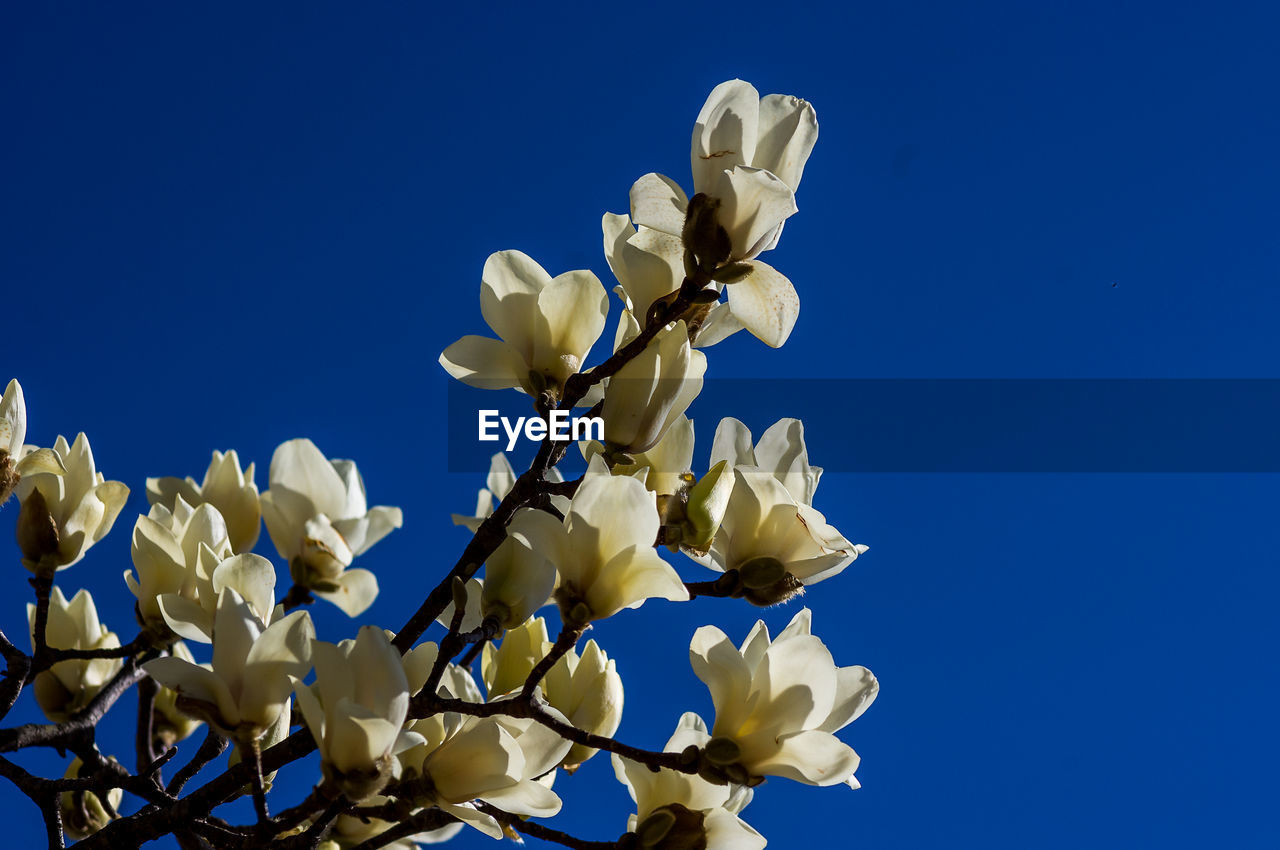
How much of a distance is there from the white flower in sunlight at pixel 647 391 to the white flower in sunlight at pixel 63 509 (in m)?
0.57

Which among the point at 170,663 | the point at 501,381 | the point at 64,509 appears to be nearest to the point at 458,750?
the point at 170,663

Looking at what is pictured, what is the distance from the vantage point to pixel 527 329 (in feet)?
2.80

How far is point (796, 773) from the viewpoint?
71 cm

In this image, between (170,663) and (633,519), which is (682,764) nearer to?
(633,519)

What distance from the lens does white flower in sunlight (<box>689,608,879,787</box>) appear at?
0.71 meters

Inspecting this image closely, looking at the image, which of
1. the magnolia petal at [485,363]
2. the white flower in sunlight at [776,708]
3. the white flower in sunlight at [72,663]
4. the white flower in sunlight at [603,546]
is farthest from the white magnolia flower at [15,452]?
the white flower in sunlight at [776,708]

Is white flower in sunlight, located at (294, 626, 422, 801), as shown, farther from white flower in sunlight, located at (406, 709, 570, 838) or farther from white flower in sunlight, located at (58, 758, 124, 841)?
white flower in sunlight, located at (58, 758, 124, 841)

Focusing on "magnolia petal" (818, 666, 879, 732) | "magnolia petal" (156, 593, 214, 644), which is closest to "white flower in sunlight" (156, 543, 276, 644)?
"magnolia petal" (156, 593, 214, 644)

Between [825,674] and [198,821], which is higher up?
[825,674]

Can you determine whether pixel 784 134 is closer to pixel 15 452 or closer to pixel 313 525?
pixel 313 525

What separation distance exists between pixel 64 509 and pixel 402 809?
0.50 meters

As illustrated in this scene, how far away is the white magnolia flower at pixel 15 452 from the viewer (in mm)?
963

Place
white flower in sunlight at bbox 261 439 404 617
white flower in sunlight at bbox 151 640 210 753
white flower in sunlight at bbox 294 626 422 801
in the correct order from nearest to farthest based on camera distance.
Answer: white flower in sunlight at bbox 294 626 422 801, white flower in sunlight at bbox 261 439 404 617, white flower in sunlight at bbox 151 640 210 753

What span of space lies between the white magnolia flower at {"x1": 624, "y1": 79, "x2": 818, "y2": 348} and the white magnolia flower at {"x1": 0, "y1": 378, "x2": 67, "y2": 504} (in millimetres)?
648
